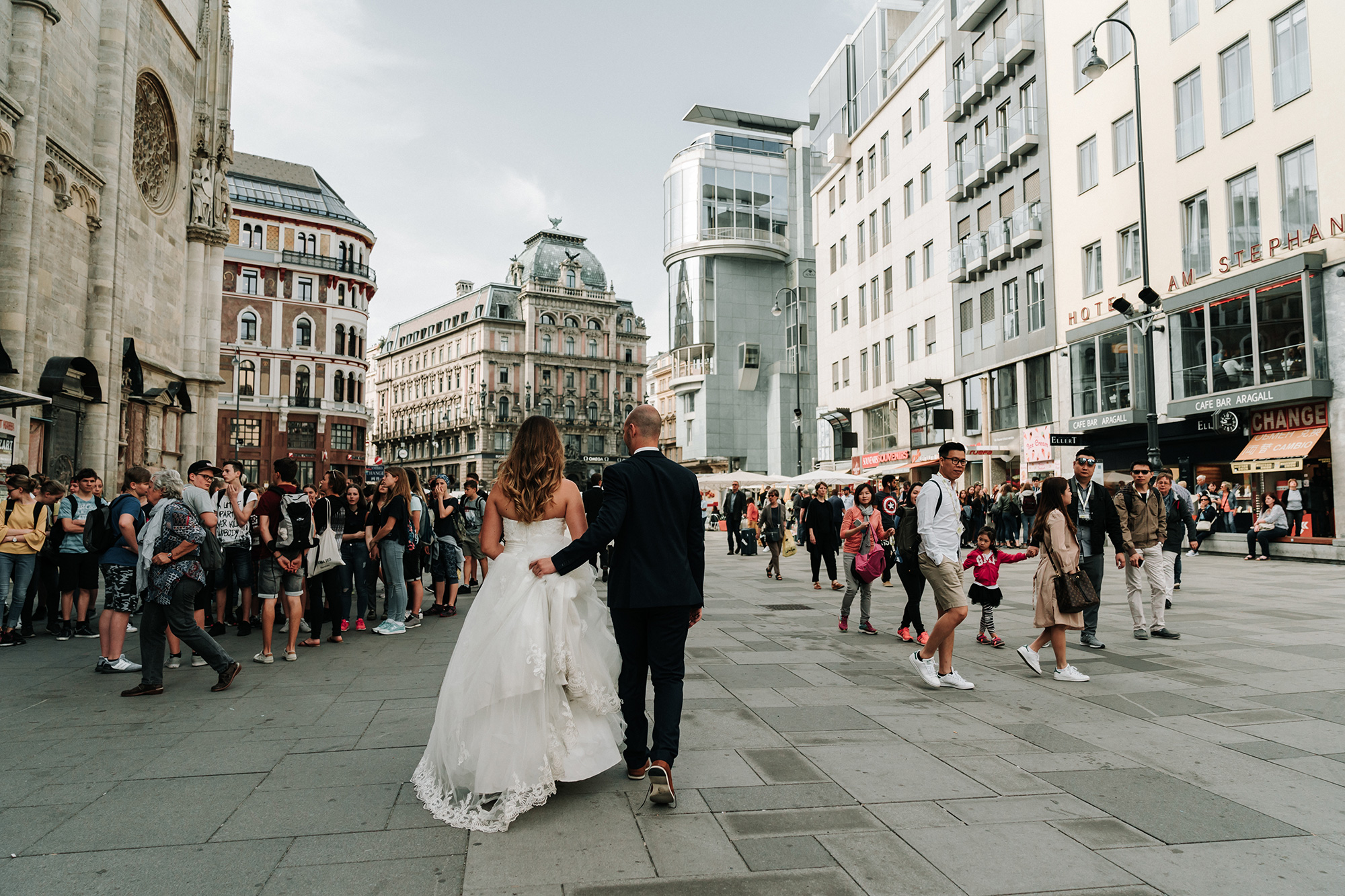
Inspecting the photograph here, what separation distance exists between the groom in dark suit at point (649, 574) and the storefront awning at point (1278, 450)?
20.8 meters

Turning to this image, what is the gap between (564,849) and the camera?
3.61m

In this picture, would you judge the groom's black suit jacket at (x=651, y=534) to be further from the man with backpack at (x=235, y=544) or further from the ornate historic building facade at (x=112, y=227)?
the ornate historic building facade at (x=112, y=227)

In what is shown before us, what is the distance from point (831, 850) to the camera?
11.7 feet

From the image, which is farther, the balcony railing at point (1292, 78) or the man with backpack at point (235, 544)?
the balcony railing at point (1292, 78)

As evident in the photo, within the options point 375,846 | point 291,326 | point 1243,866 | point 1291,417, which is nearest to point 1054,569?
point 1243,866

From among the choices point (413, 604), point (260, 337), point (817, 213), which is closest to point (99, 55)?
point (413, 604)

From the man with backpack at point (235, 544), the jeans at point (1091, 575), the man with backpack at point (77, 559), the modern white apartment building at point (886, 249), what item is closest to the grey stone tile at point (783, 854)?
the jeans at point (1091, 575)

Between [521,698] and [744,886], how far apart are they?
1.42 meters

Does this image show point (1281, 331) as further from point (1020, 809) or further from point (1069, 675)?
point (1020, 809)

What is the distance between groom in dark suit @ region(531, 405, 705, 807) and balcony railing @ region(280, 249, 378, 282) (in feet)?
208

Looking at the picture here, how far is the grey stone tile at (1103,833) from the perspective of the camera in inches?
144

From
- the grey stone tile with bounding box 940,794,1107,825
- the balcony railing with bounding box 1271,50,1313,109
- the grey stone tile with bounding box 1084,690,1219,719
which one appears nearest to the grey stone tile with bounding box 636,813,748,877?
the grey stone tile with bounding box 940,794,1107,825

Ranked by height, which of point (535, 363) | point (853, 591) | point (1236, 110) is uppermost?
point (535, 363)

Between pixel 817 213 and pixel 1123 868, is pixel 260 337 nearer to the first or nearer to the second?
pixel 817 213
